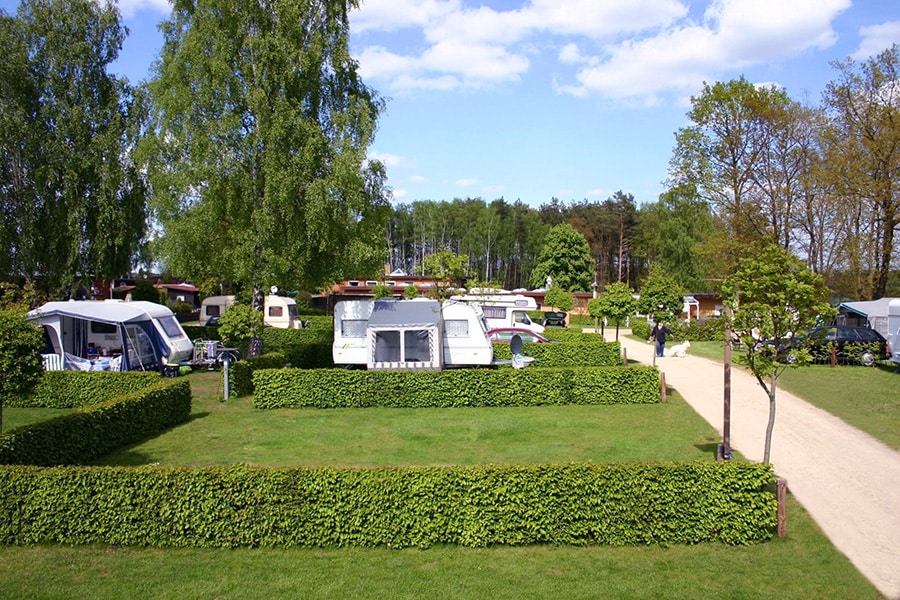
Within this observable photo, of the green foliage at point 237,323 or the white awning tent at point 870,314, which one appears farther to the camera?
the white awning tent at point 870,314

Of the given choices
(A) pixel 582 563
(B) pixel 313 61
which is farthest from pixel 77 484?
(B) pixel 313 61

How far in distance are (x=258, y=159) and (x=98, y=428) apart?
38.5 ft

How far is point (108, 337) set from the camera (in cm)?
1908

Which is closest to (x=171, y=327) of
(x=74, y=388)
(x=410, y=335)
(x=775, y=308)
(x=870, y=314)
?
(x=74, y=388)

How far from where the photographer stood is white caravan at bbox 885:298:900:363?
2240cm

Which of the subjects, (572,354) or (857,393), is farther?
(572,354)

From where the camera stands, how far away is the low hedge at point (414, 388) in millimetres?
15453

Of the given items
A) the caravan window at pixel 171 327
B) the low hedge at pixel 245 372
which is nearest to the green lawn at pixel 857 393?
the low hedge at pixel 245 372

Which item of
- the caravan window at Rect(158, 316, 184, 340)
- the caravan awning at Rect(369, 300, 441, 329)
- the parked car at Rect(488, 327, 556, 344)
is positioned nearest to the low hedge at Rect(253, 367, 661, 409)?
the caravan awning at Rect(369, 300, 441, 329)

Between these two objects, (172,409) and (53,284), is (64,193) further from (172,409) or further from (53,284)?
(172,409)

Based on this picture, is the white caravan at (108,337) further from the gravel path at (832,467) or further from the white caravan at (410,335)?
the gravel path at (832,467)

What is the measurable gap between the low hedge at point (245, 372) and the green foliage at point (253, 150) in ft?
12.1

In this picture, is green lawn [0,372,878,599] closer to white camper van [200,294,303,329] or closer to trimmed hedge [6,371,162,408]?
trimmed hedge [6,371,162,408]

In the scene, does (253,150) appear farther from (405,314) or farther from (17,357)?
(17,357)
